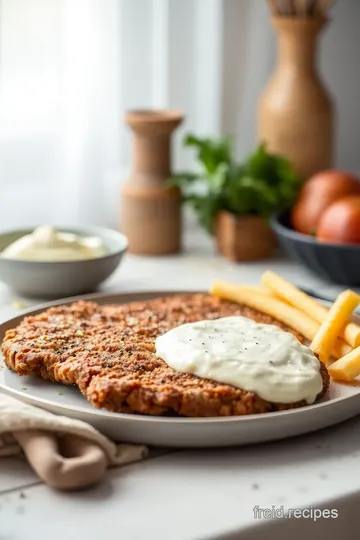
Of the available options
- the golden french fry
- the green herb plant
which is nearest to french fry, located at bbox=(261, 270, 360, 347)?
the golden french fry

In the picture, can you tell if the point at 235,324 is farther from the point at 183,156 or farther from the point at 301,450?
the point at 183,156

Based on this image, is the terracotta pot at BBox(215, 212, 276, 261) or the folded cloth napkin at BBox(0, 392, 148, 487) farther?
the terracotta pot at BBox(215, 212, 276, 261)

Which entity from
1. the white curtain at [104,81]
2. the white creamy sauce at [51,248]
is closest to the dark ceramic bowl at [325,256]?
the white creamy sauce at [51,248]

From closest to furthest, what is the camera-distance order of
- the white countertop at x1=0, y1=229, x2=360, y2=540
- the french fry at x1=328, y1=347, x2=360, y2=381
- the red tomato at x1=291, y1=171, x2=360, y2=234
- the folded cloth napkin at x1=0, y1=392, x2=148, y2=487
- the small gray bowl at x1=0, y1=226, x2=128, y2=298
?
the white countertop at x1=0, y1=229, x2=360, y2=540, the folded cloth napkin at x1=0, y1=392, x2=148, y2=487, the french fry at x1=328, y1=347, x2=360, y2=381, the small gray bowl at x1=0, y1=226, x2=128, y2=298, the red tomato at x1=291, y1=171, x2=360, y2=234

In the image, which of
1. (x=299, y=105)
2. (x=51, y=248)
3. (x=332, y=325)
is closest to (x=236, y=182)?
(x=299, y=105)

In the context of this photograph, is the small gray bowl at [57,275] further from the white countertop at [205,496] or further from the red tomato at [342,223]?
the white countertop at [205,496]

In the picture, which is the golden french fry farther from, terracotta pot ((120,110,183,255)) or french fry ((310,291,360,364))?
terracotta pot ((120,110,183,255))
